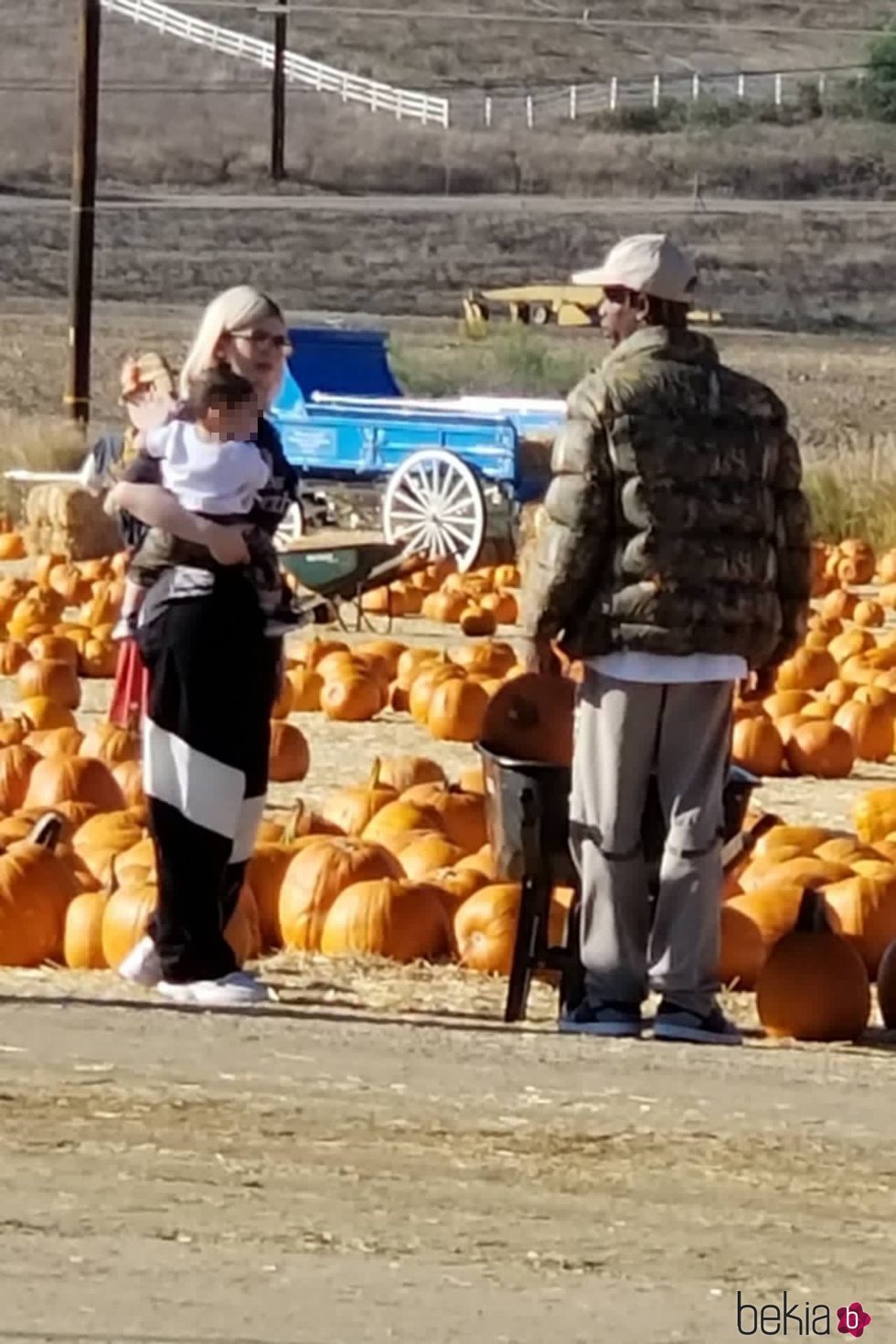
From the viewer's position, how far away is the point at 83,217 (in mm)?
25328

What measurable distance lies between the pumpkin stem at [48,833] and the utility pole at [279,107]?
4196 cm

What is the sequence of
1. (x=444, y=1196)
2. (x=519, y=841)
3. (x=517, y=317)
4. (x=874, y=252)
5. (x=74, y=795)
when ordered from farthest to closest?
(x=874, y=252)
(x=517, y=317)
(x=74, y=795)
(x=519, y=841)
(x=444, y=1196)

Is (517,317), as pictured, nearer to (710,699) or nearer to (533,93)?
(533,93)

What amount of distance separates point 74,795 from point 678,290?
3.68 m

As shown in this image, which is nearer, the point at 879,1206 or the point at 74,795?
the point at 879,1206

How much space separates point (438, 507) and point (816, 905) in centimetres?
1216

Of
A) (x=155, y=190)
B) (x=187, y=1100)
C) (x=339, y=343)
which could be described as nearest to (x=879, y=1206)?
(x=187, y=1100)

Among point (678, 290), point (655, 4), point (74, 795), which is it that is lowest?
point (74, 795)

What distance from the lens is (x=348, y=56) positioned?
A: 77.6 meters

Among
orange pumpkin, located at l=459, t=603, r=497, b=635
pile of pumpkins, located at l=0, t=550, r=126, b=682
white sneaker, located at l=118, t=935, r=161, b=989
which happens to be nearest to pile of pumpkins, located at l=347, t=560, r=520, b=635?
Result: orange pumpkin, located at l=459, t=603, r=497, b=635


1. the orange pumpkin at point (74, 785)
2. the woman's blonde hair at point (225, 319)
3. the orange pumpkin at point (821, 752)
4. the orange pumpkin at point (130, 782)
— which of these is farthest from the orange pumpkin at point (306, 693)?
the woman's blonde hair at point (225, 319)

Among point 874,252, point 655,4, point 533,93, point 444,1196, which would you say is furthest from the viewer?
point 655,4

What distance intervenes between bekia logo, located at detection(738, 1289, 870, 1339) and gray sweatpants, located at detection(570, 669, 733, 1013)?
2.18 metres

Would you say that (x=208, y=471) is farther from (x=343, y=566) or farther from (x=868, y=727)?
(x=343, y=566)
